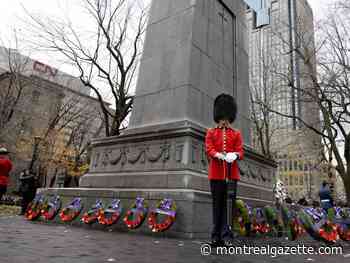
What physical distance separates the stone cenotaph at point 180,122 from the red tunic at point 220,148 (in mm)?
1644

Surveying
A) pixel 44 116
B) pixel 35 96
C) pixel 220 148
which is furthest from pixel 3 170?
pixel 35 96

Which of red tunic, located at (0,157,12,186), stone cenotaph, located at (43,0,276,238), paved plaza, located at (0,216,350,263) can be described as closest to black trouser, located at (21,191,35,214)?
red tunic, located at (0,157,12,186)

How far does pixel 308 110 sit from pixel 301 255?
1935cm

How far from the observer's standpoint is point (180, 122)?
8.04 m

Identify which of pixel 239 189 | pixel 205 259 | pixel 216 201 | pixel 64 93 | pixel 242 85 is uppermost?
pixel 64 93

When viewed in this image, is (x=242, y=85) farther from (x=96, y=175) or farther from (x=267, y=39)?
(x=267, y=39)

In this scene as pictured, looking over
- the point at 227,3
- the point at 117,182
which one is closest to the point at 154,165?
the point at 117,182

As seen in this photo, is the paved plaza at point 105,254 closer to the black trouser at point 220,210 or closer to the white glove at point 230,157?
the black trouser at point 220,210

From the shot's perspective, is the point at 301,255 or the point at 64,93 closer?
the point at 301,255

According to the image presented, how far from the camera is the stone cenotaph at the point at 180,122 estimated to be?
7.04 metres

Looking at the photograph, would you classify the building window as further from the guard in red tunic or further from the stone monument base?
the guard in red tunic

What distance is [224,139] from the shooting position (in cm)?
493

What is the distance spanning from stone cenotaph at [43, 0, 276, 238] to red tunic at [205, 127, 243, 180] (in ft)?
5.39

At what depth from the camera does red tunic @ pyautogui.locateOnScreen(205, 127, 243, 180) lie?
190 inches
